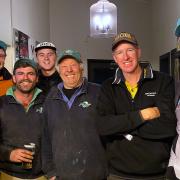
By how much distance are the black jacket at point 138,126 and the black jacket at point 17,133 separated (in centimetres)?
50

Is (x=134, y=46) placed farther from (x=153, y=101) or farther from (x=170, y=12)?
(x=170, y=12)

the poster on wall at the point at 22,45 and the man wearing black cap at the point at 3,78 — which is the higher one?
the poster on wall at the point at 22,45

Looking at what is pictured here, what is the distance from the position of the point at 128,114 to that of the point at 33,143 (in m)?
0.69

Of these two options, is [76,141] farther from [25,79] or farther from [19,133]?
[25,79]

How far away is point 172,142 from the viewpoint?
166cm

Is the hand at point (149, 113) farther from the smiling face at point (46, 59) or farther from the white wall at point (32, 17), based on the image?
the white wall at point (32, 17)

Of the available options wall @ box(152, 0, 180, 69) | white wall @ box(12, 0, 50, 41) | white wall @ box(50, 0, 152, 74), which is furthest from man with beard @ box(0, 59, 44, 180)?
white wall @ box(50, 0, 152, 74)

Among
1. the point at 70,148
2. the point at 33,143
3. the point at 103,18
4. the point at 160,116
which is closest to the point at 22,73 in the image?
the point at 33,143

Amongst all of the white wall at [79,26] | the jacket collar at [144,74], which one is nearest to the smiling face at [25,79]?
the jacket collar at [144,74]

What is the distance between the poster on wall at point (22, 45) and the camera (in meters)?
3.44

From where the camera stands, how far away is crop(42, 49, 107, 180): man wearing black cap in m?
1.93

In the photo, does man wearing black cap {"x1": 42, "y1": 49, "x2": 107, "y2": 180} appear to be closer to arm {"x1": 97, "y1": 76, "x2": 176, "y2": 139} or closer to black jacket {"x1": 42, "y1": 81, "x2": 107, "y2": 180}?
black jacket {"x1": 42, "y1": 81, "x2": 107, "y2": 180}

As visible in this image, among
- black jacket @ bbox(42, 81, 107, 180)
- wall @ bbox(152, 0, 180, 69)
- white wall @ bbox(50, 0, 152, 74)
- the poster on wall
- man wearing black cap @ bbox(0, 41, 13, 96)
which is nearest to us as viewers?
black jacket @ bbox(42, 81, 107, 180)

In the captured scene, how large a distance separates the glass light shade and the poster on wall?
100 cm
